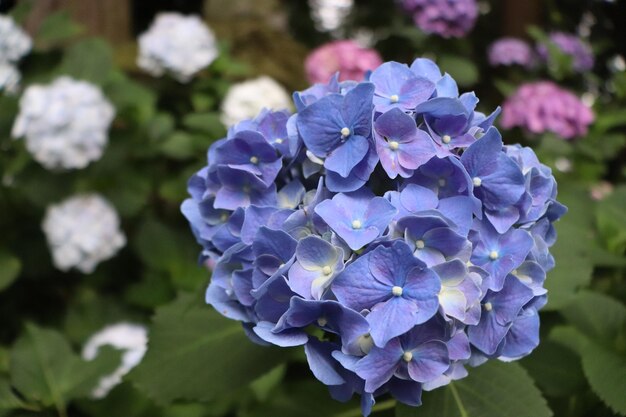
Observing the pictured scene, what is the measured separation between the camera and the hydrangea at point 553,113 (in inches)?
66.4

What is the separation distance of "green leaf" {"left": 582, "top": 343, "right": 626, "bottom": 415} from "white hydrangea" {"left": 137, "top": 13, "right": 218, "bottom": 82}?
1.46m

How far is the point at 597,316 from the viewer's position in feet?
2.94

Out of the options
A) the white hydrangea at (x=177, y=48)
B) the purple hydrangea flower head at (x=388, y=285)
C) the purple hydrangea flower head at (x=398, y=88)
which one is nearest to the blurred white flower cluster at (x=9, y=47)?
the white hydrangea at (x=177, y=48)

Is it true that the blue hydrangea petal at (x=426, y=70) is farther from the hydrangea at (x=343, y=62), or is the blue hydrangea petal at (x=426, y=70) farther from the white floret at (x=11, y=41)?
the white floret at (x=11, y=41)

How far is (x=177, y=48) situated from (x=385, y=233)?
4.88ft

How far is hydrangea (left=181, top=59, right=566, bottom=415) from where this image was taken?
0.52m

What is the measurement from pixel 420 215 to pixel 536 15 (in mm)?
2247

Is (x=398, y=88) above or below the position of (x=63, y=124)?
above

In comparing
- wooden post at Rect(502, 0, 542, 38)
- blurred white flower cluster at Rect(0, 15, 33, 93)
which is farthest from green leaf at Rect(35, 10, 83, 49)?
wooden post at Rect(502, 0, 542, 38)

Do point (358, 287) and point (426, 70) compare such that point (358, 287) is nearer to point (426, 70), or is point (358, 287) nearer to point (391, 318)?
point (391, 318)

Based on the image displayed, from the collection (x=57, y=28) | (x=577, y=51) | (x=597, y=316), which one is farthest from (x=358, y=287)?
(x=577, y=51)

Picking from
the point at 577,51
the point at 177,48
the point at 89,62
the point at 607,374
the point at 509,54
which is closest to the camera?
the point at 607,374

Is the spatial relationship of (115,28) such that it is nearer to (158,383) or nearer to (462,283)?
(158,383)

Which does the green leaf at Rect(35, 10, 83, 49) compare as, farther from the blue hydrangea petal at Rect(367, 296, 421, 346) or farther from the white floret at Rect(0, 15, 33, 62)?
the blue hydrangea petal at Rect(367, 296, 421, 346)
